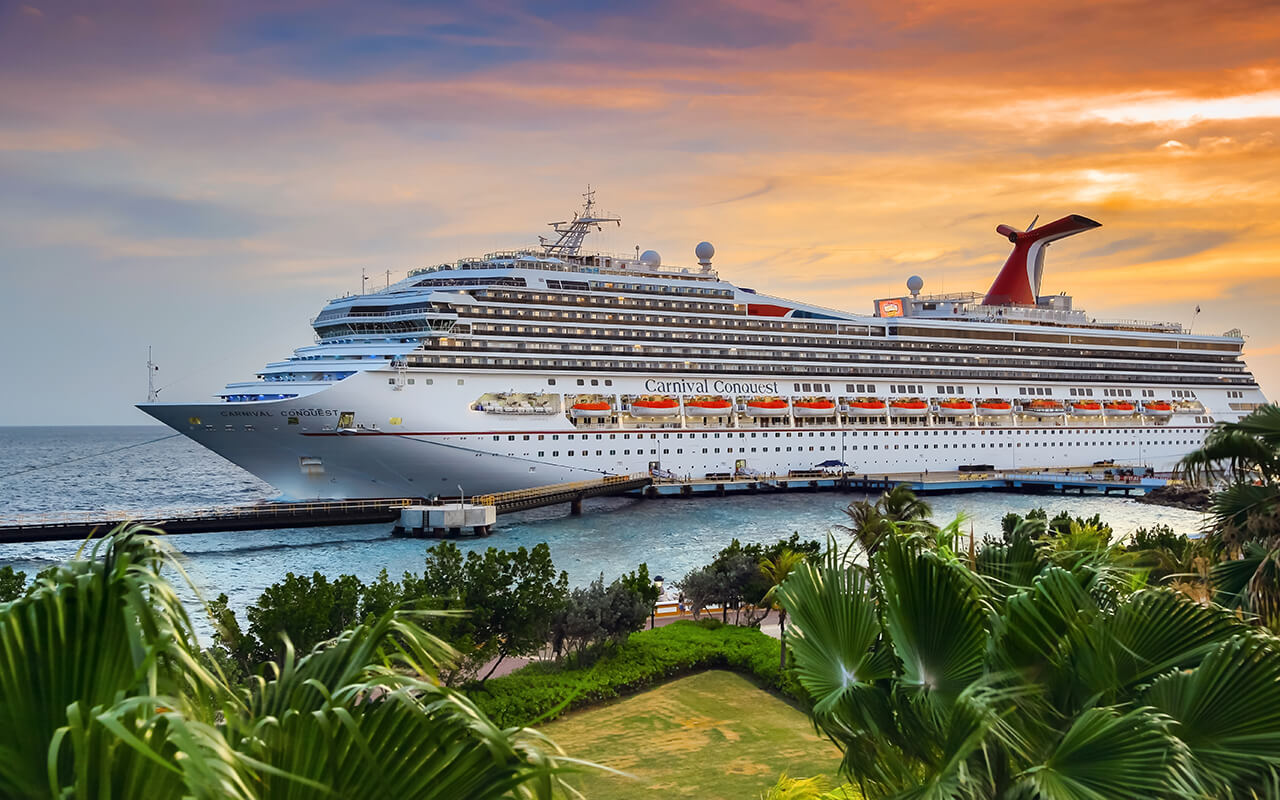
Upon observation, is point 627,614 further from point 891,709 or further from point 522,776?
point 522,776

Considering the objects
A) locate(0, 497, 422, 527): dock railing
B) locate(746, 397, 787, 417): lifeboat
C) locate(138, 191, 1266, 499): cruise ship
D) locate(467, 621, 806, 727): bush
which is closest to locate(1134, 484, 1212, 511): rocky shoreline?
locate(138, 191, 1266, 499): cruise ship

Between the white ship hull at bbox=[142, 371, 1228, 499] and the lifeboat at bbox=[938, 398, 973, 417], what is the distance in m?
8.31

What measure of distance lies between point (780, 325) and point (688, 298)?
695cm

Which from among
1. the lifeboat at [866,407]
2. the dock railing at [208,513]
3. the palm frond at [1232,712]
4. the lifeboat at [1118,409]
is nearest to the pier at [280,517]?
the dock railing at [208,513]

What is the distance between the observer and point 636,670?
818 inches

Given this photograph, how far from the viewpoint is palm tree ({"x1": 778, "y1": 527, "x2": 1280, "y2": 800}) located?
4.66 metres

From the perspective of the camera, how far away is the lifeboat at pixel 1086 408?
7162 cm

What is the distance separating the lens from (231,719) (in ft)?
11.8

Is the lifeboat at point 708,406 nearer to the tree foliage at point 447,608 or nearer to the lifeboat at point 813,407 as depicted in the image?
the lifeboat at point 813,407

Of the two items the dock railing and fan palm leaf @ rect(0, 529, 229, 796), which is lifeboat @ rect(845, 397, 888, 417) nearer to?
the dock railing

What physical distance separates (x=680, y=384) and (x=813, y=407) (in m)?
10.2

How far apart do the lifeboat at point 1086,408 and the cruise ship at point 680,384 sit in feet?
0.55

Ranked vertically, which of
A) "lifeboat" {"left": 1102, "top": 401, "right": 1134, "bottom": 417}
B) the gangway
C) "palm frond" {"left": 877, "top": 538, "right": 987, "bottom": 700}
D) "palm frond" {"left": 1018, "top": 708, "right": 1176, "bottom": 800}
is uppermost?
Result: "lifeboat" {"left": 1102, "top": 401, "right": 1134, "bottom": 417}

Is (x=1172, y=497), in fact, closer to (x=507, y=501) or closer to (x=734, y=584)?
(x=507, y=501)
